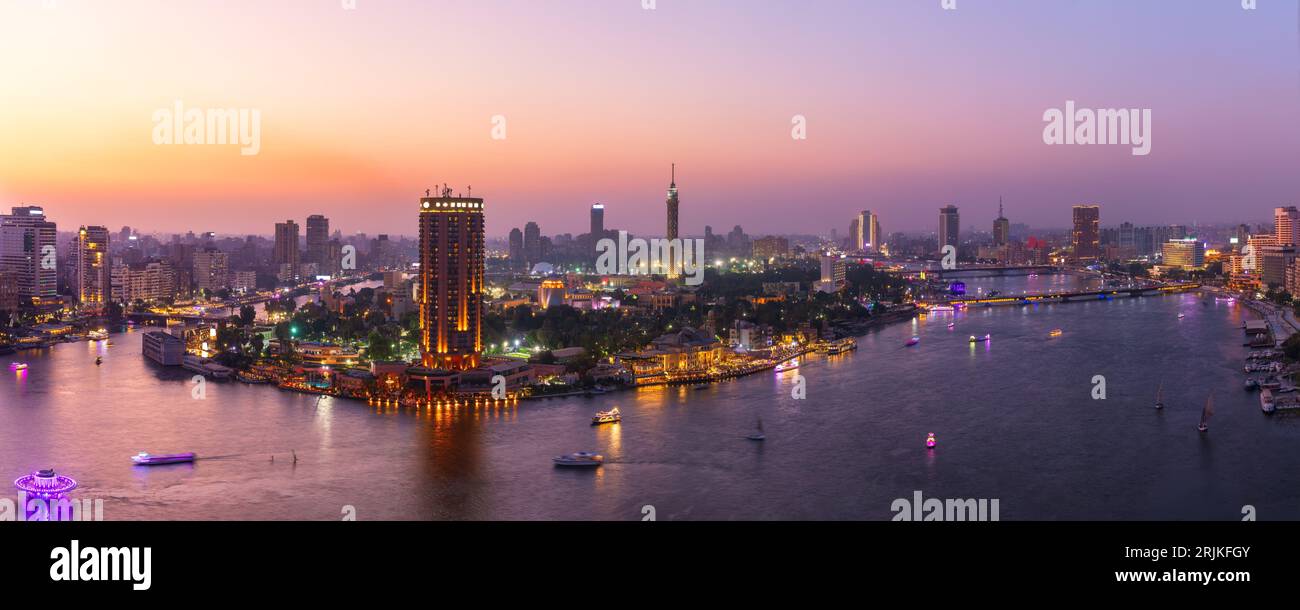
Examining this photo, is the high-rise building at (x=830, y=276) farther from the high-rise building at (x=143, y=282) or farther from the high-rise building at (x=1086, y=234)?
A: the high-rise building at (x=1086, y=234)

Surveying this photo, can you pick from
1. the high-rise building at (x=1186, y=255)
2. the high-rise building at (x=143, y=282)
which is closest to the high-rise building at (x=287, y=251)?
the high-rise building at (x=143, y=282)

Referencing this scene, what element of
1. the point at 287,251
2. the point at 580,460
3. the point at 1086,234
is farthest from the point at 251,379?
the point at 1086,234

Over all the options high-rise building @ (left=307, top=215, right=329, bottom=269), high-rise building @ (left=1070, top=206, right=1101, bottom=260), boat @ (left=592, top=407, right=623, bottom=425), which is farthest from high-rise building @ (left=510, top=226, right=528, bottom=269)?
boat @ (left=592, top=407, right=623, bottom=425)

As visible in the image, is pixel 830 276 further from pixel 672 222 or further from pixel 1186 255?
pixel 1186 255

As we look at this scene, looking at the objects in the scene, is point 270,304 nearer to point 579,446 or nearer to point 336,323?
point 336,323

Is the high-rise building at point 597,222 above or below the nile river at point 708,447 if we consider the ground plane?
above

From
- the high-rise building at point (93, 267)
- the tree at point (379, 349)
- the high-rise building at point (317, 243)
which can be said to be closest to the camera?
the tree at point (379, 349)
